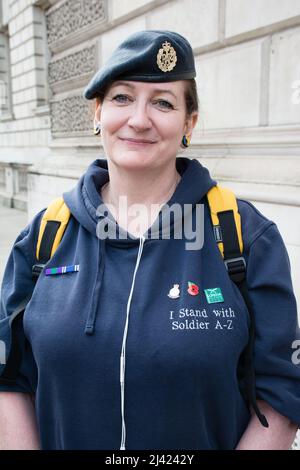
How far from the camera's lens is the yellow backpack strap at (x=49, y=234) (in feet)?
4.88

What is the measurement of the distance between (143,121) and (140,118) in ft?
0.04

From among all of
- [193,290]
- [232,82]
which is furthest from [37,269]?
[232,82]

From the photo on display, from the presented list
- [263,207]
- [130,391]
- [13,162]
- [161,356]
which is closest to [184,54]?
[161,356]

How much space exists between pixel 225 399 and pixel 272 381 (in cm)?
16

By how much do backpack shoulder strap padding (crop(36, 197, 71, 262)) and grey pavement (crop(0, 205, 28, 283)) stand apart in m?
4.90

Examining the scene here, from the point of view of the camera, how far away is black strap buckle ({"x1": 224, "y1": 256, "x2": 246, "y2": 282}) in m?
1.35

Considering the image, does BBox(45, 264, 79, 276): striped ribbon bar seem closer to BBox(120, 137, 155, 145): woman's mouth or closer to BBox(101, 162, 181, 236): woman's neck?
BBox(101, 162, 181, 236): woman's neck

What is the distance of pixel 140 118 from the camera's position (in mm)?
1396

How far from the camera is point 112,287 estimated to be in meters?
1.38

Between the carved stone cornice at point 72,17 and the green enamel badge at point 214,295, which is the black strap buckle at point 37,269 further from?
the carved stone cornice at point 72,17

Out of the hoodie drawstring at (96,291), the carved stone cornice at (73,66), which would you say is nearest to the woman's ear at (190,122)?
the hoodie drawstring at (96,291)

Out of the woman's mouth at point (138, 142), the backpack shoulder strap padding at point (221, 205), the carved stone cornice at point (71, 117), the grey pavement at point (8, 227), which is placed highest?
the carved stone cornice at point (71, 117)

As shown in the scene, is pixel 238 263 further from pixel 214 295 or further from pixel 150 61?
pixel 150 61

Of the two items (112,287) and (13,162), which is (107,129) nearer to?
(112,287)
